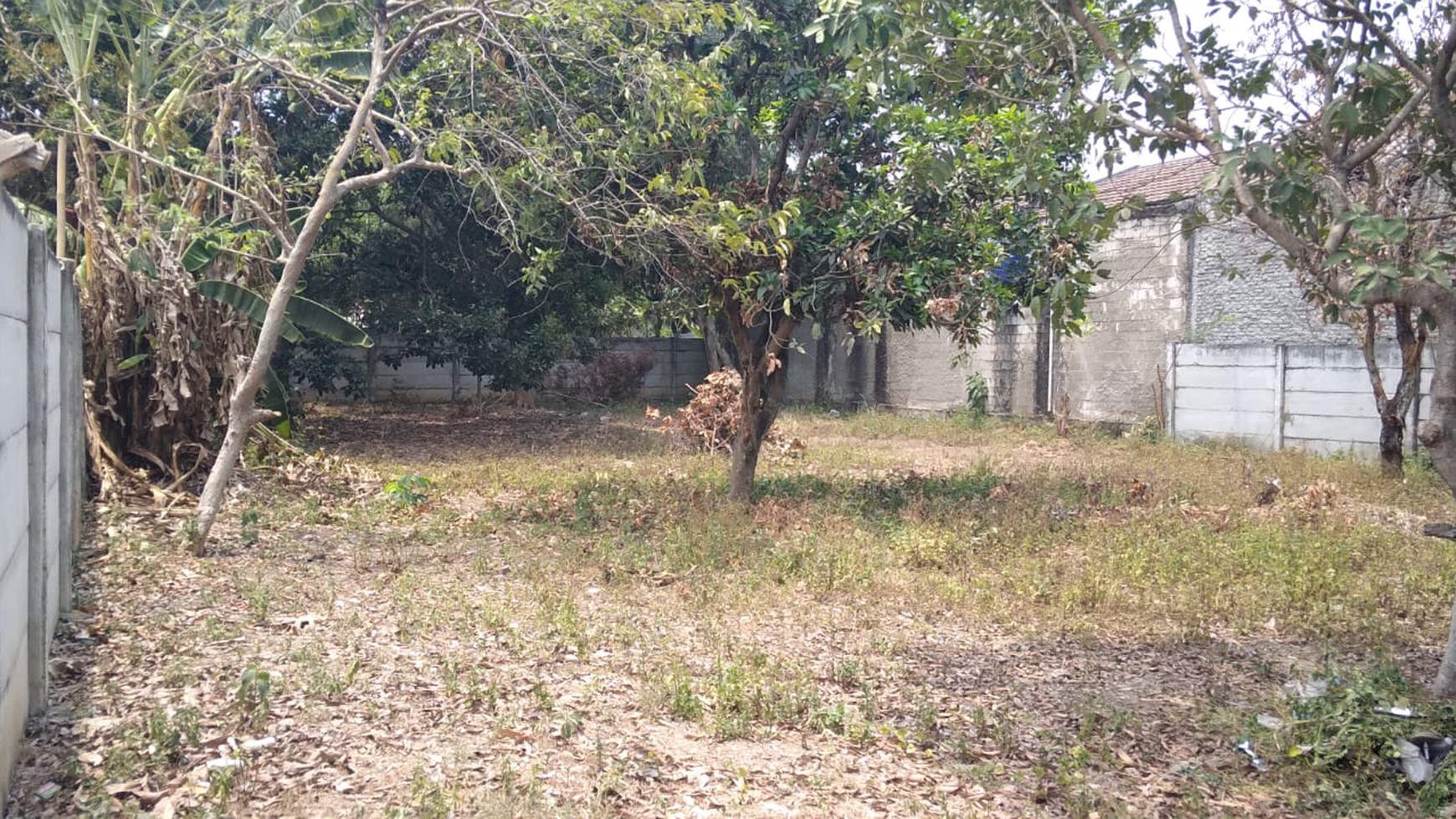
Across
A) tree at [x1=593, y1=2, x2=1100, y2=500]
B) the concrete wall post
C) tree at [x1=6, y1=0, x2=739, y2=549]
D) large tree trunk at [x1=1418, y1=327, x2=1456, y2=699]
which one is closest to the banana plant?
tree at [x1=6, y1=0, x2=739, y2=549]

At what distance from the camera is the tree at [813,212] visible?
27.8 ft

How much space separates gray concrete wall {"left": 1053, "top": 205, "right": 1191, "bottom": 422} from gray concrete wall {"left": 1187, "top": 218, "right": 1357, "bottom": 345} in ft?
0.81

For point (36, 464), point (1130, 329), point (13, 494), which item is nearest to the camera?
point (13, 494)

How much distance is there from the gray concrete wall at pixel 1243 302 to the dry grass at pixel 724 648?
5.09m

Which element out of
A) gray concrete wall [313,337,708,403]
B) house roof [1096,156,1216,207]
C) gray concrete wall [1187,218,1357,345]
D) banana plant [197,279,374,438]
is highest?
house roof [1096,156,1216,207]

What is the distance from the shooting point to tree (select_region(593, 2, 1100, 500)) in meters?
8.48

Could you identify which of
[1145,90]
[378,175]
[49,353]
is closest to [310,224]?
[378,175]

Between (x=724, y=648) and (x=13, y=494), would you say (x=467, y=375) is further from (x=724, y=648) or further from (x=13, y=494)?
(x=13, y=494)

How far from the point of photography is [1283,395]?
14.2m

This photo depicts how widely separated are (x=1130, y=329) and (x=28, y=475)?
1587cm

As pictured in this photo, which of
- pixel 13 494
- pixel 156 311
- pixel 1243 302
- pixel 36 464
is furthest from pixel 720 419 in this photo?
pixel 13 494

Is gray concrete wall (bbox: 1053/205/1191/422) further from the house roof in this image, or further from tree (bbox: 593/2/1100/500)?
tree (bbox: 593/2/1100/500)

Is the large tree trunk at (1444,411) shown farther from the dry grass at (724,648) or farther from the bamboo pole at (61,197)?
the bamboo pole at (61,197)

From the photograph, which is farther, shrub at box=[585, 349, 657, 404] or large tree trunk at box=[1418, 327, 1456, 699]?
shrub at box=[585, 349, 657, 404]
